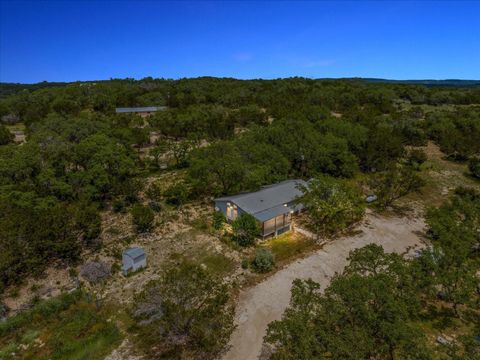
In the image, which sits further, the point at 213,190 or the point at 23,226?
Answer: the point at 213,190

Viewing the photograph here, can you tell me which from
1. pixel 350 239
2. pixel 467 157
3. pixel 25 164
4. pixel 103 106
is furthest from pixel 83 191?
pixel 103 106

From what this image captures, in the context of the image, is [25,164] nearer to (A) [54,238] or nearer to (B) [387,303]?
(A) [54,238]

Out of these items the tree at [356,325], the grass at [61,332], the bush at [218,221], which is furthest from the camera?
the bush at [218,221]

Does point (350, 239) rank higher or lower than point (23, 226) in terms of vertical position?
lower

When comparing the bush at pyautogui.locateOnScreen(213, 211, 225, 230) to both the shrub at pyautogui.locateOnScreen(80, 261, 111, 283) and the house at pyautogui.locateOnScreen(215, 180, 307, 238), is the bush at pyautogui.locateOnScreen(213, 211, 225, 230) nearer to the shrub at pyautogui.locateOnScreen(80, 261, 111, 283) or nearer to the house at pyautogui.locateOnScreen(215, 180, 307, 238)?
the house at pyautogui.locateOnScreen(215, 180, 307, 238)

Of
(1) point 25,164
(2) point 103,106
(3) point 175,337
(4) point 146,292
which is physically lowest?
(3) point 175,337

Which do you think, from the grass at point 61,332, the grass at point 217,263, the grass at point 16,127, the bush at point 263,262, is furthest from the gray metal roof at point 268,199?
the grass at point 16,127

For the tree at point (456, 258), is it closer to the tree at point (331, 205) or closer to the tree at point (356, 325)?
the tree at point (356, 325)
